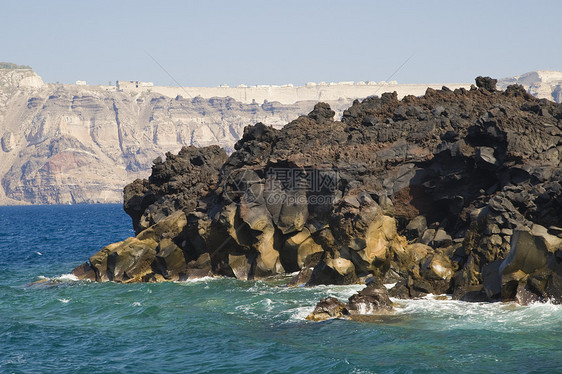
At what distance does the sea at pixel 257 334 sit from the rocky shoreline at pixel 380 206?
182 centimetres

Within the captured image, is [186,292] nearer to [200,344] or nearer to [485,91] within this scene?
[200,344]

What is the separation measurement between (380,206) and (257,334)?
13.4m

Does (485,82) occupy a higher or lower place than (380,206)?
higher

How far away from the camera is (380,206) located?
133 ft

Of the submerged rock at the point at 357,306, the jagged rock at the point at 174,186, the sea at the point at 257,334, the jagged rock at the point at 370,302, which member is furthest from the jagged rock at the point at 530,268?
the jagged rock at the point at 174,186

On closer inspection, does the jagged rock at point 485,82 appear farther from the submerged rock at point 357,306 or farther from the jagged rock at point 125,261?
the submerged rock at point 357,306

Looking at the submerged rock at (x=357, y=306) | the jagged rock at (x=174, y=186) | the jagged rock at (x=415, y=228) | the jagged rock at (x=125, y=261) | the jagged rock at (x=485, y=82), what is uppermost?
the jagged rock at (x=485, y=82)

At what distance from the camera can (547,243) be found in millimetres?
30953

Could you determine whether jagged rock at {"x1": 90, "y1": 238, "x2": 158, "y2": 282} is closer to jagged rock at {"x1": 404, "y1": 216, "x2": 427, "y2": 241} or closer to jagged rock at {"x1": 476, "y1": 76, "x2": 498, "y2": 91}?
jagged rock at {"x1": 404, "y1": 216, "x2": 427, "y2": 241}

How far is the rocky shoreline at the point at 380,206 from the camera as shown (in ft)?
112

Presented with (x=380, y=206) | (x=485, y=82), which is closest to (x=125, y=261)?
(x=380, y=206)

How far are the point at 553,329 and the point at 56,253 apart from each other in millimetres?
53376

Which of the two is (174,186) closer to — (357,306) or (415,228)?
(415,228)

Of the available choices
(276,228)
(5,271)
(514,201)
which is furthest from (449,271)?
(5,271)
